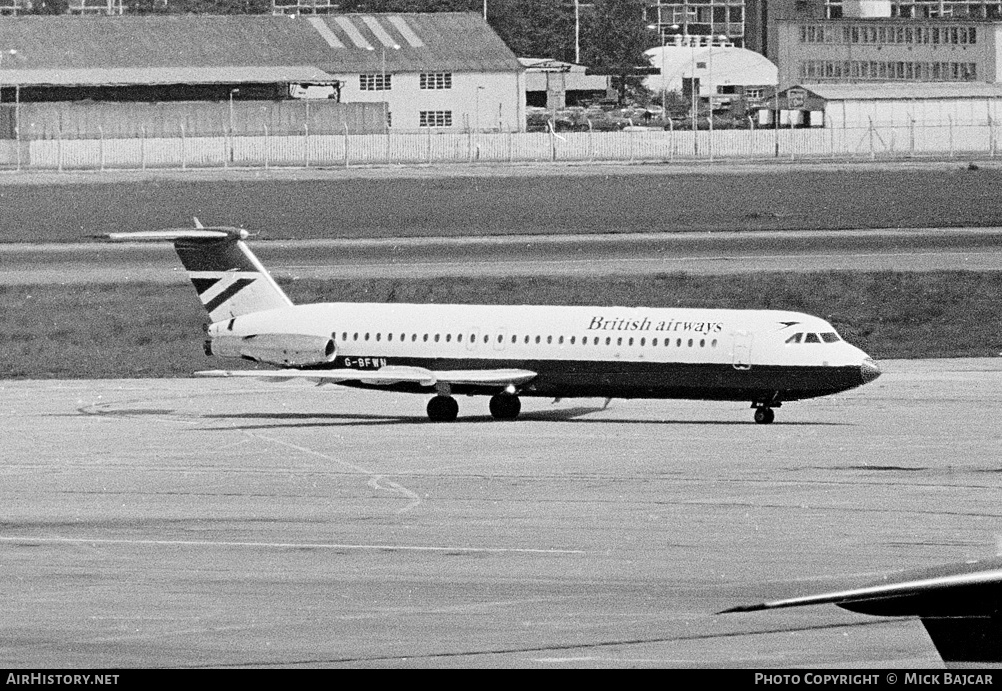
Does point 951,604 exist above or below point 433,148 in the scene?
below

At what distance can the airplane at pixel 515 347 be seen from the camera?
4278 cm

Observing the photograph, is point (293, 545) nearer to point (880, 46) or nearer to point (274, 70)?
point (274, 70)

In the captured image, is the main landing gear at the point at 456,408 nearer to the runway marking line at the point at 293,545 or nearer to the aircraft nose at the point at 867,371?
the aircraft nose at the point at 867,371

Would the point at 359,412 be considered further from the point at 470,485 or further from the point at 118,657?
the point at 118,657

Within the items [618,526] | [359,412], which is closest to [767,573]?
[618,526]

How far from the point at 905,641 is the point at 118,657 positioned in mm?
8966

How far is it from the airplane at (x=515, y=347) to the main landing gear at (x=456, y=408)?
34mm

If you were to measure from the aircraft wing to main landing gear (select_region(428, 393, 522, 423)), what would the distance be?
46cm

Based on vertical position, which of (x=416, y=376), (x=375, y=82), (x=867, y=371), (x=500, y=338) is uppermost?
(x=375, y=82)

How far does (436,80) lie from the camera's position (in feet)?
507

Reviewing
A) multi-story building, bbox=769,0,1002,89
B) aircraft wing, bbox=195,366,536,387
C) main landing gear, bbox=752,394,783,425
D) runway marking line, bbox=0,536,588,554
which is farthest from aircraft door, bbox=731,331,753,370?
multi-story building, bbox=769,0,1002,89

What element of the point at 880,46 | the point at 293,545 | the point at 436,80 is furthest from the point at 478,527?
the point at 880,46

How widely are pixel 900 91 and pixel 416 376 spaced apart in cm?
10373

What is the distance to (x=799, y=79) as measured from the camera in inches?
7554
